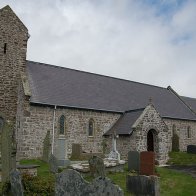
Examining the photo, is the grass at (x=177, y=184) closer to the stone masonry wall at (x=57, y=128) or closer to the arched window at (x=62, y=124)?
the stone masonry wall at (x=57, y=128)

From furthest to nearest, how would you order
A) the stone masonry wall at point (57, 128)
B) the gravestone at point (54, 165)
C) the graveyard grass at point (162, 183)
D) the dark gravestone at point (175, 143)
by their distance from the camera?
the dark gravestone at point (175, 143) < the stone masonry wall at point (57, 128) < the gravestone at point (54, 165) < the graveyard grass at point (162, 183)

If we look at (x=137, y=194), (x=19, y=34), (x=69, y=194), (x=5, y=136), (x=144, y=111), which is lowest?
(x=137, y=194)

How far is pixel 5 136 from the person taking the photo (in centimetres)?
1349

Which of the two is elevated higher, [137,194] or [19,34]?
[19,34]

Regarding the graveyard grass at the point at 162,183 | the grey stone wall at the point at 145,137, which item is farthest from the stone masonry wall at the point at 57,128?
the graveyard grass at the point at 162,183

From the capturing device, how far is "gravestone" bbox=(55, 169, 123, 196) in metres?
7.11

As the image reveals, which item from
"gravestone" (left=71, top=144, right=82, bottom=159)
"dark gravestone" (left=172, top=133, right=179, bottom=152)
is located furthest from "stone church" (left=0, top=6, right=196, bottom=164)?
"dark gravestone" (left=172, top=133, right=179, bottom=152)

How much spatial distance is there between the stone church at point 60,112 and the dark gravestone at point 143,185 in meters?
10.0

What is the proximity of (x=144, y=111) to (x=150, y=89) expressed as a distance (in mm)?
13282

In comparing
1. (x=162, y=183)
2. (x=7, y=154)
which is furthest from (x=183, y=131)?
(x=7, y=154)

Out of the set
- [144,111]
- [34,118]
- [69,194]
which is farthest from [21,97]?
[69,194]

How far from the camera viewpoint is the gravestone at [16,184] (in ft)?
32.5

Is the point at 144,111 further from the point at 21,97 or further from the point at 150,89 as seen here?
the point at 150,89

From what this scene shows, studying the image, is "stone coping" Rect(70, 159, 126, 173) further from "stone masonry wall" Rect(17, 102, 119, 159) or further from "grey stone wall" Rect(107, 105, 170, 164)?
"stone masonry wall" Rect(17, 102, 119, 159)
